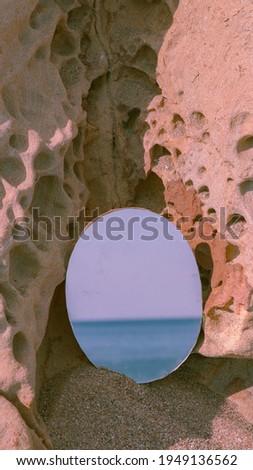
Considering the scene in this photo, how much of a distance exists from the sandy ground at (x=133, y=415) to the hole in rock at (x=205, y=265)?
56 cm

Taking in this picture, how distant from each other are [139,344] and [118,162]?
1.10 m

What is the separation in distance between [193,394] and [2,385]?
122cm

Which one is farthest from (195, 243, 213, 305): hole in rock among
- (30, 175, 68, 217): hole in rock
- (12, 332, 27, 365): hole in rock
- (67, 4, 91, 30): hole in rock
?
(67, 4, 91, 30): hole in rock

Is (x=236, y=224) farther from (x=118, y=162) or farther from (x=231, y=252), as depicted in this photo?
(x=118, y=162)

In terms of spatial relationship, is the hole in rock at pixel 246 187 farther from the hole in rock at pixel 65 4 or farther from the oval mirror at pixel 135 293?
the hole in rock at pixel 65 4

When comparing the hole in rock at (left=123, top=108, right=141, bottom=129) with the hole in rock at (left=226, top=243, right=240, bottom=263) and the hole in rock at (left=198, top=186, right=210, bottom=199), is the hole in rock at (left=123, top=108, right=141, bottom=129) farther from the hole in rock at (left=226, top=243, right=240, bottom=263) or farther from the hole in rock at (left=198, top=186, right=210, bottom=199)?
the hole in rock at (left=226, top=243, right=240, bottom=263)

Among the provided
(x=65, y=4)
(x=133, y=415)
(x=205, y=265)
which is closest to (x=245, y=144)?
(x=205, y=265)

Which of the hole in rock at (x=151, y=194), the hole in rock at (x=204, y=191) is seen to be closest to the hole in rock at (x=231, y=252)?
the hole in rock at (x=204, y=191)

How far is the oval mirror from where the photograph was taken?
154 inches

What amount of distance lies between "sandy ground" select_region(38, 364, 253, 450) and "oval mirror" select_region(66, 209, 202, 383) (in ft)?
0.39

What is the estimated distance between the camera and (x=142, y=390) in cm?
397

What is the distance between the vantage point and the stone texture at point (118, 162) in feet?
11.6
